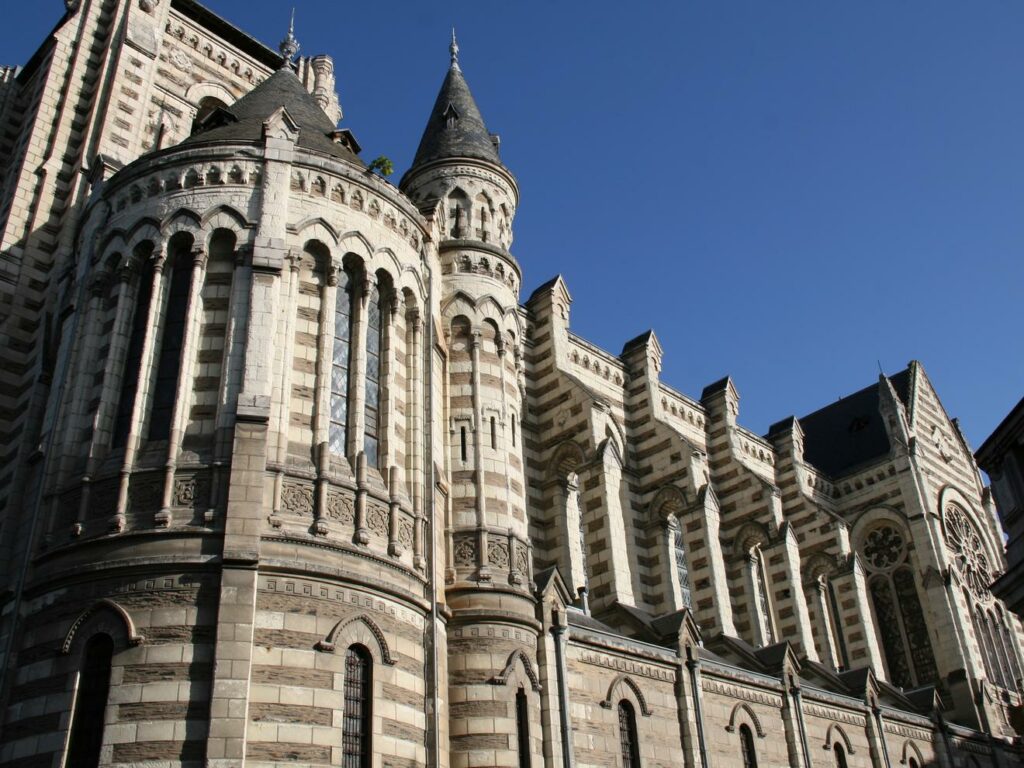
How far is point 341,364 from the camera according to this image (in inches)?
720

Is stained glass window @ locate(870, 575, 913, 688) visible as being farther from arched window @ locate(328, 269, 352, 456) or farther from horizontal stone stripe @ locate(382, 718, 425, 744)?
arched window @ locate(328, 269, 352, 456)

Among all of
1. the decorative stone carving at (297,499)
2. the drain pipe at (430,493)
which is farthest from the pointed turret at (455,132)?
the decorative stone carving at (297,499)

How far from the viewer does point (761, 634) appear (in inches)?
1187

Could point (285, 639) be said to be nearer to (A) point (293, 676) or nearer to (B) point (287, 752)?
(A) point (293, 676)

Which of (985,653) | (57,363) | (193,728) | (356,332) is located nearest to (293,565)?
(193,728)

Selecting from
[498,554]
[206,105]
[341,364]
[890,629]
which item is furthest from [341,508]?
[890,629]

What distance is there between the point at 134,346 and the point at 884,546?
32633 mm

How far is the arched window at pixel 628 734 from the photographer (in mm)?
20641

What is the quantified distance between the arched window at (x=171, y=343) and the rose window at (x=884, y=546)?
104 feet

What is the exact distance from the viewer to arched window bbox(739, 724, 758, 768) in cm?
2359

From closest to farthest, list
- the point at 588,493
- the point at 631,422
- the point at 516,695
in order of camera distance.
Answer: the point at 516,695, the point at 588,493, the point at 631,422

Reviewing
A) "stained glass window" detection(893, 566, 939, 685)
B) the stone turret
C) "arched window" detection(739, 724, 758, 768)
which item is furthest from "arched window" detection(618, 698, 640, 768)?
"stained glass window" detection(893, 566, 939, 685)

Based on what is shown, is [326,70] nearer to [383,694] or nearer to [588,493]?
[588,493]

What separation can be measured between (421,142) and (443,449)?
35.8ft
